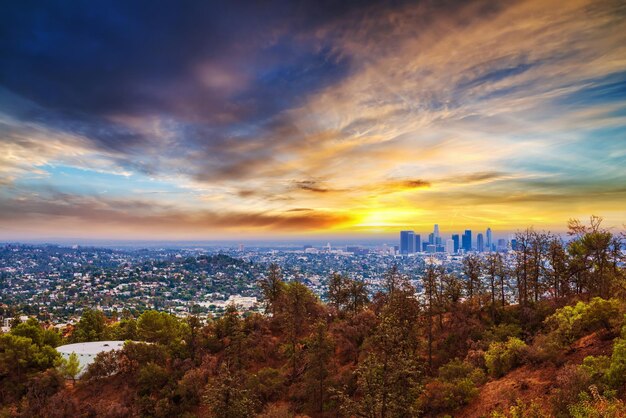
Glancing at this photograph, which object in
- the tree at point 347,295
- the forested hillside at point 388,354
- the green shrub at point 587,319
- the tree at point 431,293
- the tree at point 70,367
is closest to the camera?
the forested hillside at point 388,354

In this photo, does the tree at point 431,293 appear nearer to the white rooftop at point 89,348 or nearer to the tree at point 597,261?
the tree at point 597,261

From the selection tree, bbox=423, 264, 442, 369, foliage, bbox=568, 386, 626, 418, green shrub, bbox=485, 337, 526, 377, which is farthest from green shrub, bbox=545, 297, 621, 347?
tree, bbox=423, 264, 442, 369

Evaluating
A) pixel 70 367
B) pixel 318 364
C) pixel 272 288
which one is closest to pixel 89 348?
pixel 70 367

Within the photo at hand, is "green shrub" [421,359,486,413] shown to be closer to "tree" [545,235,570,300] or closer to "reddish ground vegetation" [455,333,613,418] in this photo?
"reddish ground vegetation" [455,333,613,418]

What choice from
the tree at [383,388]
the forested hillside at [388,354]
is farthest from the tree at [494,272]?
the tree at [383,388]

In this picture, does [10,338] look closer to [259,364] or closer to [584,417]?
[259,364]

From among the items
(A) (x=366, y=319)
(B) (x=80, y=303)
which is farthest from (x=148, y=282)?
(A) (x=366, y=319)
